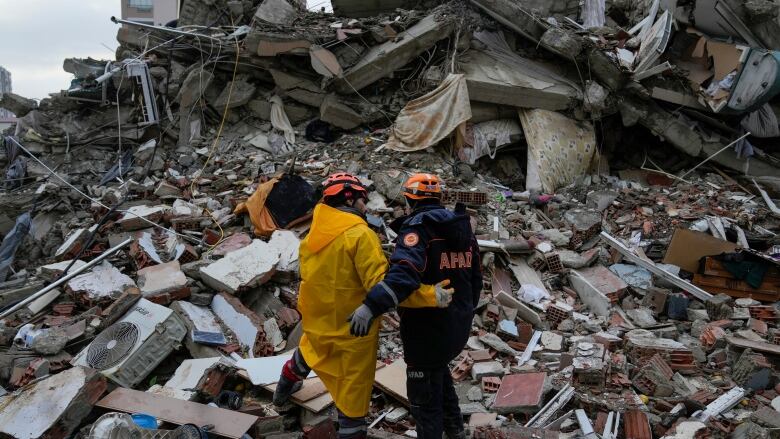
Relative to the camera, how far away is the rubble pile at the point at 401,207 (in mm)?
3600

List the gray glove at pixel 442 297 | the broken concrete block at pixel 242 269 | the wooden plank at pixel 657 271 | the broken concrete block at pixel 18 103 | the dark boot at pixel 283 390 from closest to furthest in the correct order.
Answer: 1. the gray glove at pixel 442 297
2. the dark boot at pixel 283 390
3. the broken concrete block at pixel 242 269
4. the wooden plank at pixel 657 271
5. the broken concrete block at pixel 18 103

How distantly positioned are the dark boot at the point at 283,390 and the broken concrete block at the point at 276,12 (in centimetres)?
737

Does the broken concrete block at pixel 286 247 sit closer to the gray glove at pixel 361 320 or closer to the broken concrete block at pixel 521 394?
the broken concrete block at pixel 521 394

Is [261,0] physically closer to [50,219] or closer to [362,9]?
[362,9]

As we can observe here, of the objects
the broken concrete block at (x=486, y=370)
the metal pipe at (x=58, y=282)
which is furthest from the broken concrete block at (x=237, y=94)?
the broken concrete block at (x=486, y=370)

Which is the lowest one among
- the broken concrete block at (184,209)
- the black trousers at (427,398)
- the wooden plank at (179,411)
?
the broken concrete block at (184,209)

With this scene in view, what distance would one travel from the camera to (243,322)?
4367 millimetres

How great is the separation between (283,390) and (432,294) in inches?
49.4

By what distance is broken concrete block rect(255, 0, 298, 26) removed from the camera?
9172mm

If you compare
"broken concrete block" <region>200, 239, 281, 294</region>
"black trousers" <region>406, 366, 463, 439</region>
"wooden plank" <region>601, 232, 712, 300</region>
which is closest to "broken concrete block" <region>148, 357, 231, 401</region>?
"broken concrete block" <region>200, 239, 281, 294</region>

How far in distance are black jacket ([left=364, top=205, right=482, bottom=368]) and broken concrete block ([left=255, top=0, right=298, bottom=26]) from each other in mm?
7439

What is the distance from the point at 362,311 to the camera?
2.53 metres

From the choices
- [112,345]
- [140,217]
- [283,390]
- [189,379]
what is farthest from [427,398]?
[140,217]

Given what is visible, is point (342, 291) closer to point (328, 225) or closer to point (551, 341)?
point (328, 225)
